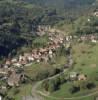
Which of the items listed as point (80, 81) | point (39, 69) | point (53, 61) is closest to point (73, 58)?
point (53, 61)

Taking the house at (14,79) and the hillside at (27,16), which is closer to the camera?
the house at (14,79)

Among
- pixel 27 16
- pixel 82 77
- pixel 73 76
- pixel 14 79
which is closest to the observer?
pixel 82 77

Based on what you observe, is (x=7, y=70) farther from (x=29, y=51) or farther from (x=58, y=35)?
(x=58, y=35)

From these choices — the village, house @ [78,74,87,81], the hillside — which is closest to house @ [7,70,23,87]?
the village

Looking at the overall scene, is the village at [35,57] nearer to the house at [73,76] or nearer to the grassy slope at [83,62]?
the house at [73,76]

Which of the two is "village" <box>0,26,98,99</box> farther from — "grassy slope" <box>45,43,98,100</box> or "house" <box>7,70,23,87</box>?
"grassy slope" <box>45,43,98,100</box>

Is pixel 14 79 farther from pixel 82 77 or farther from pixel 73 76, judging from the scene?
pixel 82 77

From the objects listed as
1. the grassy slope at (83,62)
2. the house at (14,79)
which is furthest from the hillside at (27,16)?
the house at (14,79)

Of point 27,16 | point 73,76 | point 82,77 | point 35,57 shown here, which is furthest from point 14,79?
point 27,16

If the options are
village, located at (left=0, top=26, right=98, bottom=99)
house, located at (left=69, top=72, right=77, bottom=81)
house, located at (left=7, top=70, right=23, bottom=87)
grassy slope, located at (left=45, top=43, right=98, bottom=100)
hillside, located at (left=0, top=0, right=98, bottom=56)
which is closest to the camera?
grassy slope, located at (left=45, top=43, right=98, bottom=100)

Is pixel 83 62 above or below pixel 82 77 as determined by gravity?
below

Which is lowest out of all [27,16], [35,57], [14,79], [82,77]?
[27,16]
